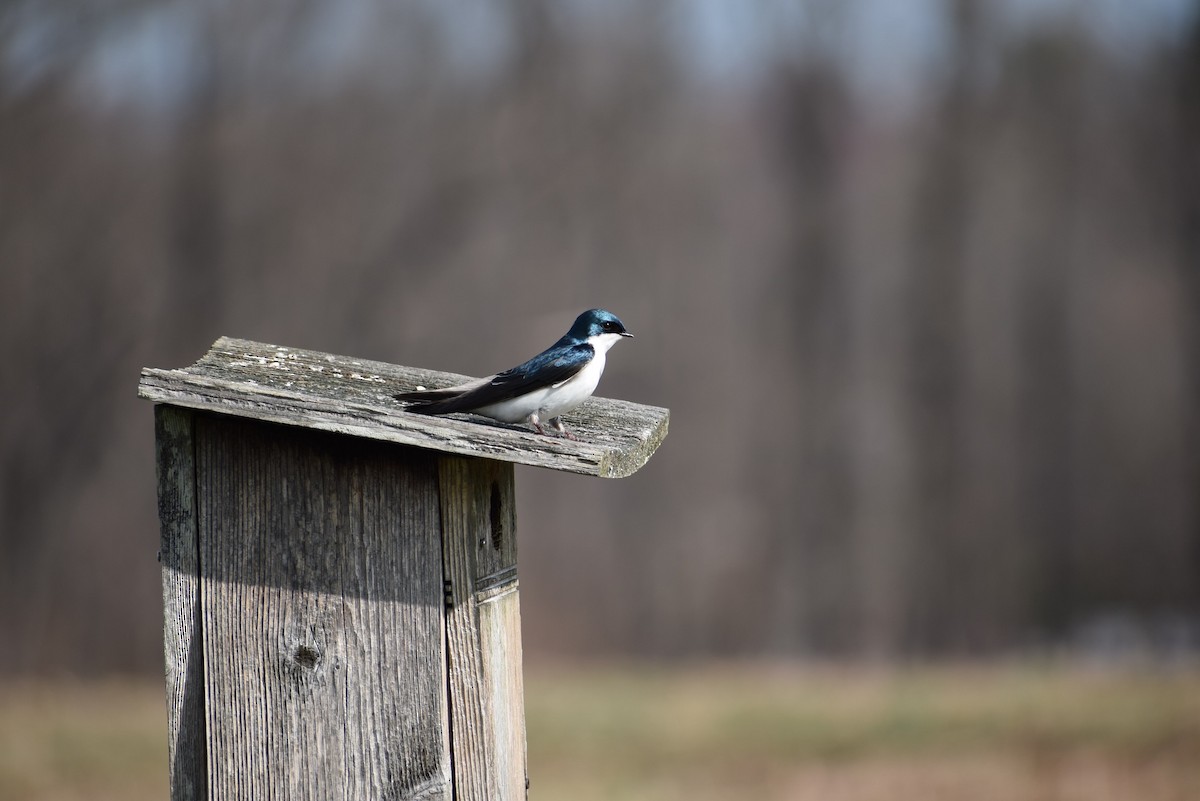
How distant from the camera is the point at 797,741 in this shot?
6363mm

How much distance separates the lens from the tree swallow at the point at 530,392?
6.83 ft

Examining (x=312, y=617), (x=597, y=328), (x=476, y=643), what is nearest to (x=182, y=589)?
(x=312, y=617)

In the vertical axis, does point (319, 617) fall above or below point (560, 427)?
below

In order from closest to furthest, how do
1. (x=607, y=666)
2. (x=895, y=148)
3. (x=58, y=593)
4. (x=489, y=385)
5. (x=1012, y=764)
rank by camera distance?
(x=489, y=385) → (x=1012, y=764) → (x=58, y=593) → (x=607, y=666) → (x=895, y=148)

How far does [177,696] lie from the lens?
214 cm

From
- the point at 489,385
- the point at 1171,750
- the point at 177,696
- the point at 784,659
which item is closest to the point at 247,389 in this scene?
the point at 489,385

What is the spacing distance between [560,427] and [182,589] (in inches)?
32.3

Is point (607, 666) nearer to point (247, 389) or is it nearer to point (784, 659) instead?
point (784, 659)

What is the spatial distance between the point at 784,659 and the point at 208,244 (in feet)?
21.0

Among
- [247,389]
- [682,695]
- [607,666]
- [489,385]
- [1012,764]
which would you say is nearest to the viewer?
[247,389]

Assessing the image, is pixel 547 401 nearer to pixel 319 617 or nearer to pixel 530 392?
pixel 530 392

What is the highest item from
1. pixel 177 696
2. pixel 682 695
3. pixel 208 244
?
pixel 208 244

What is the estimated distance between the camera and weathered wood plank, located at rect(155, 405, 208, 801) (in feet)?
6.98

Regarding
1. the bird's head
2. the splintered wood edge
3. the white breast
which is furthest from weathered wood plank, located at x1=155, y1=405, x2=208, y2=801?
the bird's head
